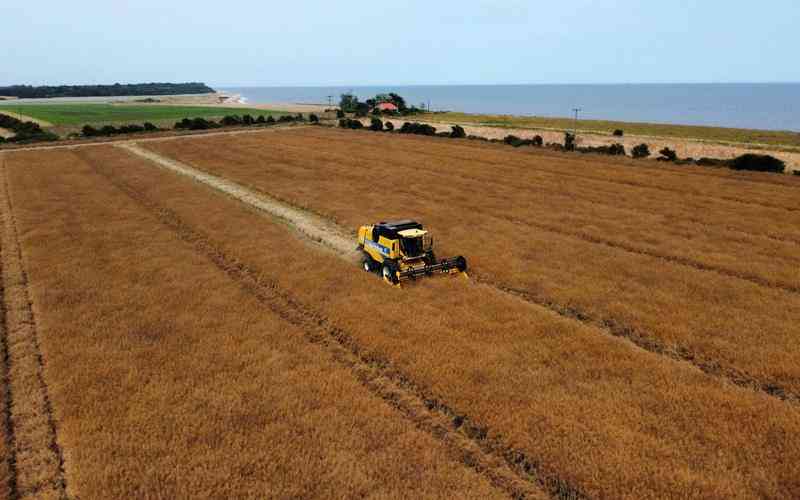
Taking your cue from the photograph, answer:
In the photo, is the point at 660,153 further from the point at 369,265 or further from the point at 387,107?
the point at 387,107

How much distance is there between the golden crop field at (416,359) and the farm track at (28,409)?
7 cm

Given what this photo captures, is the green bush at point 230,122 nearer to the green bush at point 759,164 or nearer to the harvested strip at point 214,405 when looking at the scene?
the harvested strip at point 214,405

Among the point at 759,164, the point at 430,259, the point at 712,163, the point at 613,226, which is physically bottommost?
the point at 430,259

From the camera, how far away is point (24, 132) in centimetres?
7625

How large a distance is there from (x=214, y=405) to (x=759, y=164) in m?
47.8

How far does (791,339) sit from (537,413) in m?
8.77

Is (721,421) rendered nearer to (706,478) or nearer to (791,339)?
(706,478)

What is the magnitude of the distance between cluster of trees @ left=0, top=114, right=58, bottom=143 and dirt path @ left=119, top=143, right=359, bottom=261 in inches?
1475

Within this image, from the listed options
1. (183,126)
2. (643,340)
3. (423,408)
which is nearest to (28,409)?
(423,408)

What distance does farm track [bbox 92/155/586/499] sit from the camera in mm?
8781

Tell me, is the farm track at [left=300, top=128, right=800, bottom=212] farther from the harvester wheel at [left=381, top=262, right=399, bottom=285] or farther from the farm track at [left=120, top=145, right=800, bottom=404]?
the harvester wheel at [left=381, top=262, right=399, bottom=285]

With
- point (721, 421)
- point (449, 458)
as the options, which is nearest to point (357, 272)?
point (449, 458)

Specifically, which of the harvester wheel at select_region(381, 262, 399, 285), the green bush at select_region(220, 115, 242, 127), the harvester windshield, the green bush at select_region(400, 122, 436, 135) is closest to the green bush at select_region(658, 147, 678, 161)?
the green bush at select_region(400, 122, 436, 135)

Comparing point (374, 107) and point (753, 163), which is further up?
point (374, 107)
